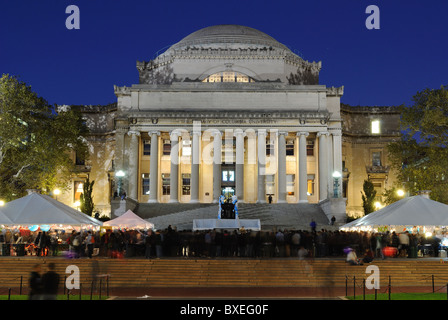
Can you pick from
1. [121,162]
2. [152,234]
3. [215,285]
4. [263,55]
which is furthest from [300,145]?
[215,285]

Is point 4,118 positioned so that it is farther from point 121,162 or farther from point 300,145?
point 300,145

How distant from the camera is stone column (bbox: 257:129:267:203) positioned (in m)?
58.1

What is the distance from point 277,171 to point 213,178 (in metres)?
6.67

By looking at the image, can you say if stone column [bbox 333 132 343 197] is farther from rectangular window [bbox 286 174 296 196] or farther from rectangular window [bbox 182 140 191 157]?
rectangular window [bbox 182 140 191 157]

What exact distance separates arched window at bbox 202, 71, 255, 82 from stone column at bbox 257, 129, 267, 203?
10.0 metres

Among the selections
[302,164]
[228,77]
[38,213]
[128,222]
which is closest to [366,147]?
[302,164]

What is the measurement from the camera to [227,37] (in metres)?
71.5

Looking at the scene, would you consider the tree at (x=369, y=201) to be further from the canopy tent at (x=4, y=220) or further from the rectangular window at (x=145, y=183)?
the canopy tent at (x=4, y=220)

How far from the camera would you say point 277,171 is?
59844mm

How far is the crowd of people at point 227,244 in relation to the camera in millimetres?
31266

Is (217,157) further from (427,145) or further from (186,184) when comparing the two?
(427,145)

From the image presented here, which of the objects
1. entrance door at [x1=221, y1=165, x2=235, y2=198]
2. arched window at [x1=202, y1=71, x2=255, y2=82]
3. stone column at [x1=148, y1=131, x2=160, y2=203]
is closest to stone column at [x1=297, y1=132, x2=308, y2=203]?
entrance door at [x1=221, y1=165, x2=235, y2=198]

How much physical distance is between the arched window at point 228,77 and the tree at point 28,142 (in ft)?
58.8

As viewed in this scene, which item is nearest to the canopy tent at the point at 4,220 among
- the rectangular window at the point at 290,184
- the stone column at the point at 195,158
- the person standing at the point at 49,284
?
the person standing at the point at 49,284
